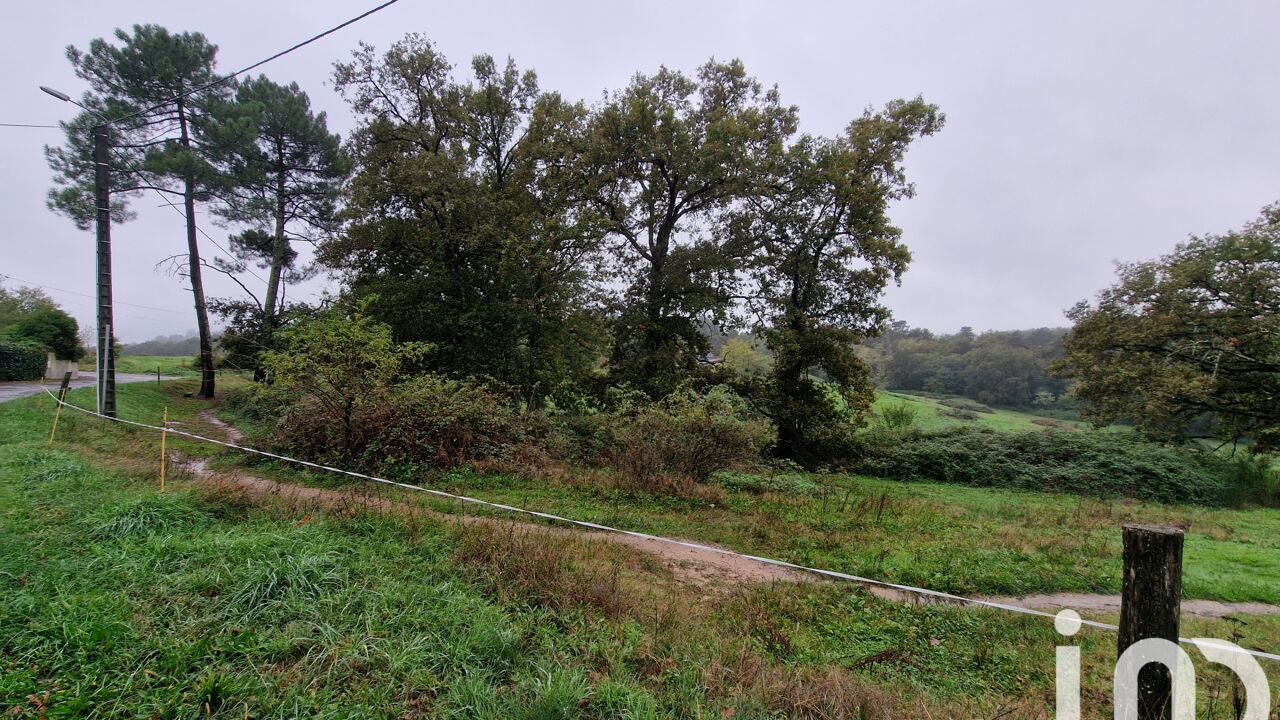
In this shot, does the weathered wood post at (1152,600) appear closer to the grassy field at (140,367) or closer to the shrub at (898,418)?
the shrub at (898,418)

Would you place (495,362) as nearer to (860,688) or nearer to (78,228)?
(860,688)

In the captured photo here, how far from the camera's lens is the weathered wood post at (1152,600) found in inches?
→ 89.0

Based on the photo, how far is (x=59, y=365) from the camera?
72.6 feet

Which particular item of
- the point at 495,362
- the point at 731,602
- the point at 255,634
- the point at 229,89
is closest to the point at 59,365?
the point at 229,89

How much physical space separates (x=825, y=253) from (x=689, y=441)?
1083 cm

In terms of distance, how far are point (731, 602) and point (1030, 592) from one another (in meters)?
3.88

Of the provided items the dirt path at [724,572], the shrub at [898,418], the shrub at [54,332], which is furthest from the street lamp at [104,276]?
the shrub at [898,418]

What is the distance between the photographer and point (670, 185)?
1800 cm

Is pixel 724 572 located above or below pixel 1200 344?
below

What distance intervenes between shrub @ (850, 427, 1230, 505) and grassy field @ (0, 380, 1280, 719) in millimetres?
11016

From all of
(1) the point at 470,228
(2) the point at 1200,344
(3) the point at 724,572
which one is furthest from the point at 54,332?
(2) the point at 1200,344

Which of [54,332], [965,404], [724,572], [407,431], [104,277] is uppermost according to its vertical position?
[104,277]

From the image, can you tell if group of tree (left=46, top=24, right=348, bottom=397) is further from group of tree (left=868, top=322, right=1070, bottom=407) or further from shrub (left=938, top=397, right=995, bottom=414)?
shrub (left=938, top=397, right=995, bottom=414)

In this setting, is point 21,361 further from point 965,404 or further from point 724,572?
point 965,404
